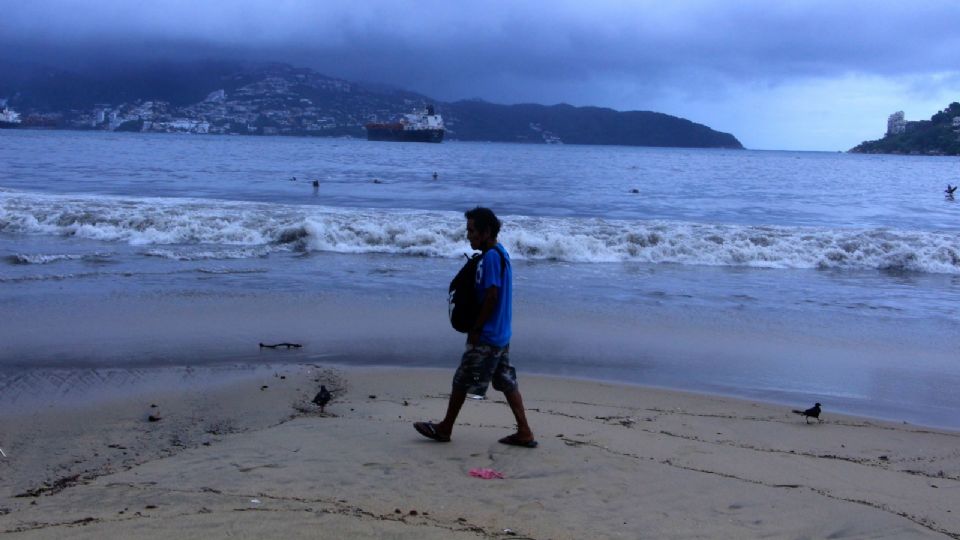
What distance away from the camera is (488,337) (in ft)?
17.9

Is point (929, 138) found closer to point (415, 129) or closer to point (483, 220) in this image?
point (415, 129)

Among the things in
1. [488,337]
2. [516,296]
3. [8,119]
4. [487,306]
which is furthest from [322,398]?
[8,119]

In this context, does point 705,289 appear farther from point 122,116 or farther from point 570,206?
point 122,116

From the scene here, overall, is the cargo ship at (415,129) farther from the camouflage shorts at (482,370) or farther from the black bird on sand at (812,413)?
the camouflage shorts at (482,370)

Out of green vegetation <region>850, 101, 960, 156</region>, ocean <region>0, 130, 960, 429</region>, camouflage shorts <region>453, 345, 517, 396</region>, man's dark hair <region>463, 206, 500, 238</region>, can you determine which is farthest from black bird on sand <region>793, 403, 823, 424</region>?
green vegetation <region>850, 101, 960, 156</region>

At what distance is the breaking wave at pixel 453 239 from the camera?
16.7 meters

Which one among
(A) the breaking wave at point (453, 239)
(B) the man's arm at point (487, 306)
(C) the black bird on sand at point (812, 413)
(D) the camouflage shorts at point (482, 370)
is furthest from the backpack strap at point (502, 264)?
(A) the breaking wave at point (453, 239)

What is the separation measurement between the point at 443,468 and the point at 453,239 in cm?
1279

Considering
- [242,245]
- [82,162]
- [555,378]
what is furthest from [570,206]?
[82,162]

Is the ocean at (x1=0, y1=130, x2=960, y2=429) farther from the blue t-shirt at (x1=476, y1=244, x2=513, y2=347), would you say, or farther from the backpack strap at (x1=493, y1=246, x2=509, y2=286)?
the backpack strap at (x1=493, y1=246, x2=509, y2=286)

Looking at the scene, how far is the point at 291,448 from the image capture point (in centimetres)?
535

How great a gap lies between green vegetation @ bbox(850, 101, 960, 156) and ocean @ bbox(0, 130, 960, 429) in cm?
14703

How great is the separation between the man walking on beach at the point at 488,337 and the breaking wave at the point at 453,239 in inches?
404

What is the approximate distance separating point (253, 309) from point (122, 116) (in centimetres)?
18138
